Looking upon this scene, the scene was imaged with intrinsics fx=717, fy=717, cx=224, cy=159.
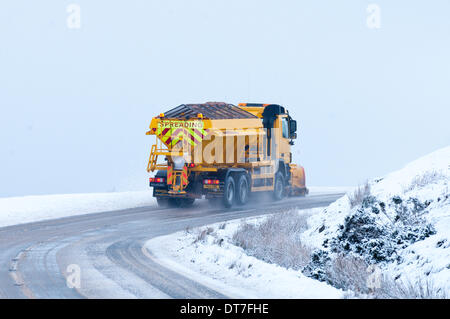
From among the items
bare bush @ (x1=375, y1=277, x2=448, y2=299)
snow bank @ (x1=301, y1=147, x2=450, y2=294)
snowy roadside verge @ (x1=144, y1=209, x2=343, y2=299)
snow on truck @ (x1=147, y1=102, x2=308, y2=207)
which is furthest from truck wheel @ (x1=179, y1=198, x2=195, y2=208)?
bare bush @ (x1=375, y1=277, x2=448, y2=299)

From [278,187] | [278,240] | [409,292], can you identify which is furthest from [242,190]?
[409,292]

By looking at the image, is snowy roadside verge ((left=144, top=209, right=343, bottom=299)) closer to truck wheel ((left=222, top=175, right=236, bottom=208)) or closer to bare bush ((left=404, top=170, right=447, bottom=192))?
bare bush ((left=404, top=170, right=447, bottom=192))

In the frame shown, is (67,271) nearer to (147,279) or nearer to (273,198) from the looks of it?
(147,279)

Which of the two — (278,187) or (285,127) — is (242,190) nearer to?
(278,187)

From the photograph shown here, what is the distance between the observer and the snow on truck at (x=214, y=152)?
77.6 ft

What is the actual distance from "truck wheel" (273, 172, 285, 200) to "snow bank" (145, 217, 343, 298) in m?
11.7

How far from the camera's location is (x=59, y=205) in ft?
78.8

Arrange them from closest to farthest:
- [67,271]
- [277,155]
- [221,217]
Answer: [67,271] < [221,217] < [277,155]

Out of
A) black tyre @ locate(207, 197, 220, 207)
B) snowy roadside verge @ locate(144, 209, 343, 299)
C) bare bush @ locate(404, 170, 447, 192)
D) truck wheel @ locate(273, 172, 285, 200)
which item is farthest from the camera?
truck wheel @ locate(273, 172, 285, 200)

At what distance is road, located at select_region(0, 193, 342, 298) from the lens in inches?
389

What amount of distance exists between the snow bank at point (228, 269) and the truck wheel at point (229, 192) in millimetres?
7885
